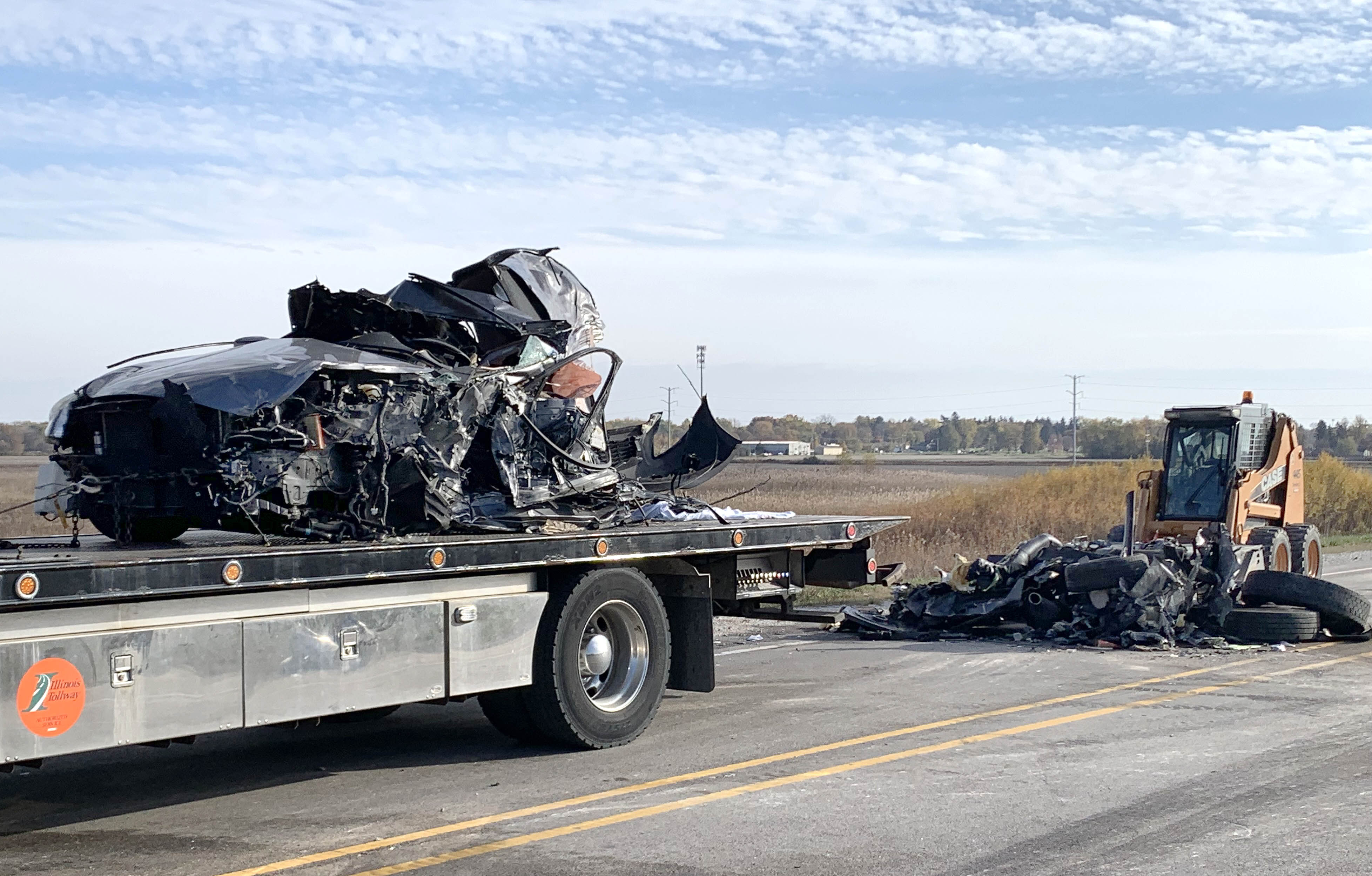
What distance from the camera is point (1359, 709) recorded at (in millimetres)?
9875

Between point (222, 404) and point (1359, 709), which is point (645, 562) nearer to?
point (222, 404)

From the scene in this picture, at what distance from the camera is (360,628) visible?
7.29 meters

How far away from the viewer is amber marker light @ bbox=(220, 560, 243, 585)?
652cm

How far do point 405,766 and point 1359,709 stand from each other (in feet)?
22.1

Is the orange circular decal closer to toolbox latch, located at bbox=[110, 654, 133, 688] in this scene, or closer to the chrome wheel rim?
toolbox latch, located at bbox=[110, 654, 133, 688]

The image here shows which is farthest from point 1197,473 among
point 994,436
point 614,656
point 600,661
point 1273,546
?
point 994,436

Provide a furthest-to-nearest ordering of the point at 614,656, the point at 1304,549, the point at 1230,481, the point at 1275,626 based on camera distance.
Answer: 1. the point at 1304,549
2. the point at 1230,481
3. the point at 1275,626
4. the point at 614,656

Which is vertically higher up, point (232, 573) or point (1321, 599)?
point (232, 573)

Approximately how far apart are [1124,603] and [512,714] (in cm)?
740

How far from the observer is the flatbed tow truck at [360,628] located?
6.01 metres

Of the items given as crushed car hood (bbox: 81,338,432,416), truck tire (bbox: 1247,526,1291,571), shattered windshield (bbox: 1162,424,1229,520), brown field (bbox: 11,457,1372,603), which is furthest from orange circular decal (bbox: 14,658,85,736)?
shattered windshield (bbox: 1162,424,1229,520)

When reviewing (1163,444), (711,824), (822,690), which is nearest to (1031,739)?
(822,690)

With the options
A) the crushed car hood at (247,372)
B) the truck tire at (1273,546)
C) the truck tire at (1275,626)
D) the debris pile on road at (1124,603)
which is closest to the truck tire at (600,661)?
the crushed car hood at (247,372)

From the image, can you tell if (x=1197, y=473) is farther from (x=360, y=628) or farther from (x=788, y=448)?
(x=788, y=448)
